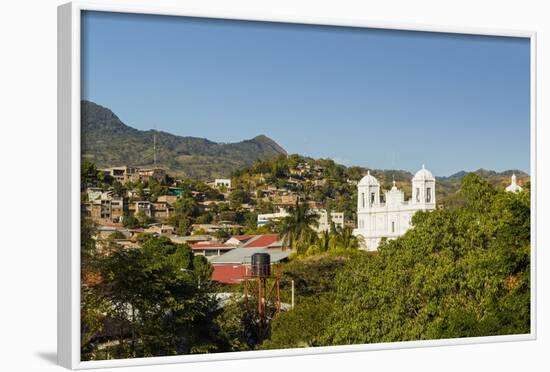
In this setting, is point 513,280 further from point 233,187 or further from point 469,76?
point 233,187

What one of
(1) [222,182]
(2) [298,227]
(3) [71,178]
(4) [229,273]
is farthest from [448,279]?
(3) [71,178]

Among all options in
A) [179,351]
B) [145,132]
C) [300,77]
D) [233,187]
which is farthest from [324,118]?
[179,351]

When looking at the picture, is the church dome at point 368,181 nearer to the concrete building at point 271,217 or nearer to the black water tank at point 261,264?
the concrete building at point 271,217

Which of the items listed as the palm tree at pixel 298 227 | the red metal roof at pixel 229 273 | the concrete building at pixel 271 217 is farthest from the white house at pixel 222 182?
the red metal roof at pixel 229 273

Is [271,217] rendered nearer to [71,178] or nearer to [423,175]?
[423,175]

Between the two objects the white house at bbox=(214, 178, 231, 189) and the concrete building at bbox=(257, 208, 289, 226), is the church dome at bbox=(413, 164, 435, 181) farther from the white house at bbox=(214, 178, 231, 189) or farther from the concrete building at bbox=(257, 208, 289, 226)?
the white house at bbox=(214, 178, 231, 189)

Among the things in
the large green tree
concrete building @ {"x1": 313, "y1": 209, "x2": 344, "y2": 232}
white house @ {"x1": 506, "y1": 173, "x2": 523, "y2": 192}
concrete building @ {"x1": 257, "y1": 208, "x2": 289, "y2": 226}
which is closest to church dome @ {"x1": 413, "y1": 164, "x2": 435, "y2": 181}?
the large green tree
